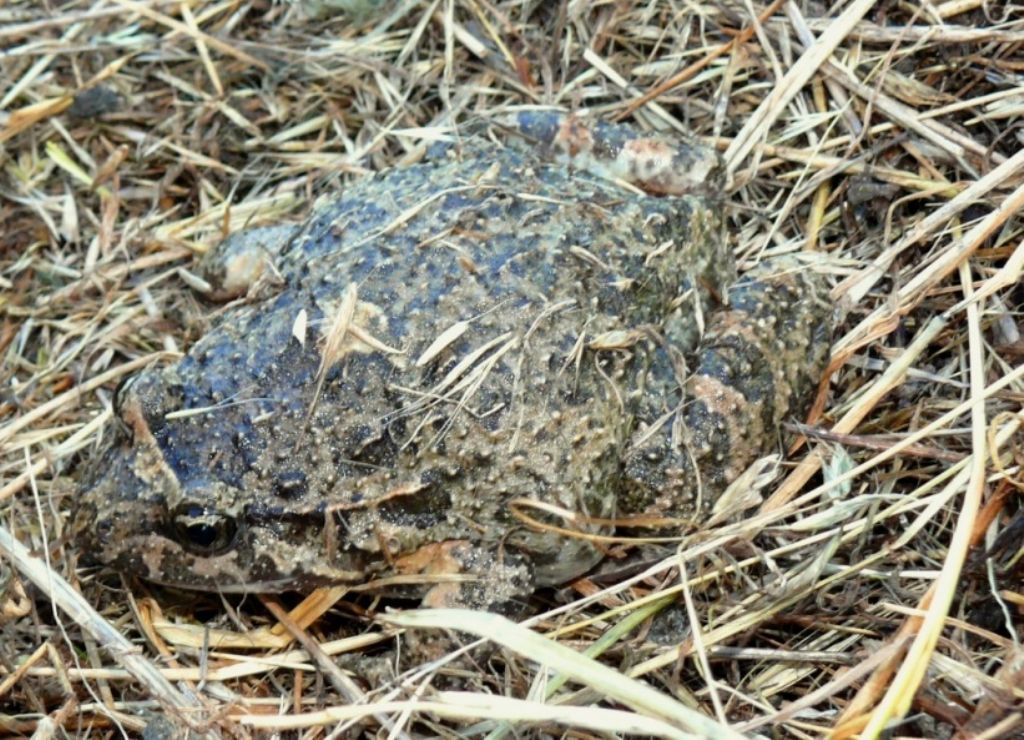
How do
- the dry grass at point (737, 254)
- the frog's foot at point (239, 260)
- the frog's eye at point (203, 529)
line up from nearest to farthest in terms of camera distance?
the dry grass at point (737, 254)
the frog's eye at point (203, 529)
the frog's foot at point (239, 260)

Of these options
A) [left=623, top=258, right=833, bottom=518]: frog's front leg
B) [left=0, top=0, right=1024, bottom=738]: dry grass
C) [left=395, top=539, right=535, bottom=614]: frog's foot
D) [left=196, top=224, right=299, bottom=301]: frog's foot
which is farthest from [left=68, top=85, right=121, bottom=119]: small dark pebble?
[left=623, top=258, right=833, bottom=518]: frog's front leg

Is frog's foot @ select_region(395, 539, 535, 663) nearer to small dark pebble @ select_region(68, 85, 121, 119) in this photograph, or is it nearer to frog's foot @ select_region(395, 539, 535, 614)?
frog's foot @ select_region(395, 539, 535, 614)

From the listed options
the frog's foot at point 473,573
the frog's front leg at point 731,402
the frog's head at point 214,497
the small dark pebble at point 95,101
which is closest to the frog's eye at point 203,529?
the frog's head at point 214,497

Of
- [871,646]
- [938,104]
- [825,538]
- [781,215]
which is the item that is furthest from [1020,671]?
[938,104]

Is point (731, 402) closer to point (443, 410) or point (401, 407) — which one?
point (443, 410)

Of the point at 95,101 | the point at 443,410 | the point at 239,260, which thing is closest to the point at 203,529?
the point at 443,410

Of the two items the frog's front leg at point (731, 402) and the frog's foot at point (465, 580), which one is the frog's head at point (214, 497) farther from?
the frog's front leg at point (731, 402)
